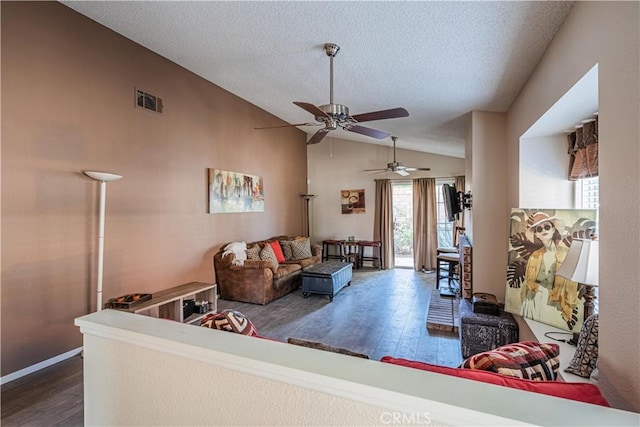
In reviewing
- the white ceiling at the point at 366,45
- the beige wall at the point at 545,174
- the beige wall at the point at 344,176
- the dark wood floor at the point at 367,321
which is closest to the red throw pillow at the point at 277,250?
the dark wood floor at the point at 367,321

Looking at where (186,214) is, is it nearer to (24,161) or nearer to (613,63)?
(24,161)

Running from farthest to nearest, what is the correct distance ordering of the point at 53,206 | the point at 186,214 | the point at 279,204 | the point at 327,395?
1. the point at 279,204
2. the point at 186,214
3. the point at 53,206
4. the point at 327,395

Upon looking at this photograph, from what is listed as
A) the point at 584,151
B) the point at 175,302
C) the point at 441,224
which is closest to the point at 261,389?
the point at 584,151

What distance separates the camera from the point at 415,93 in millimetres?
3445

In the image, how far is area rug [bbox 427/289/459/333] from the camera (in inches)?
139

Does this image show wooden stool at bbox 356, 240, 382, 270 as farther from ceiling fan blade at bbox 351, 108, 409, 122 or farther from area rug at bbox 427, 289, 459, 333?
ceiling fan blade at bbox 351, 108, 409, 122

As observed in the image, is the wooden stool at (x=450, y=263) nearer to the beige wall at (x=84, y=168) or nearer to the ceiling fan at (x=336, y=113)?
the ceiling fan at (x=336, y=113)

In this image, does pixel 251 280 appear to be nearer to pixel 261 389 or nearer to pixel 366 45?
pixel 366 45

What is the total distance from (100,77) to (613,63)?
413 centimetres

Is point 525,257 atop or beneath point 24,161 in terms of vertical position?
beneath

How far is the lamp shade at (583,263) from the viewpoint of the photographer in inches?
63.0

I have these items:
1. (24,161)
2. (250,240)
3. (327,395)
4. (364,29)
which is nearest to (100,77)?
(24,161)

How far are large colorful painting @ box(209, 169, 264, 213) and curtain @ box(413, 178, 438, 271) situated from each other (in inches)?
146

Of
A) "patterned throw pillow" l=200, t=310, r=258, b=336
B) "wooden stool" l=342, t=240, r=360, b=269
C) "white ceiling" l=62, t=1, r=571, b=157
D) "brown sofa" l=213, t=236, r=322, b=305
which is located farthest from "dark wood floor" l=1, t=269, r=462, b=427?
"white ceiling" l=62, t=1, r=571, b=157
